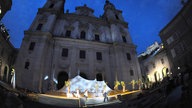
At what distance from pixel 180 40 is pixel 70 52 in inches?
849

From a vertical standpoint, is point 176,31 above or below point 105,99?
above

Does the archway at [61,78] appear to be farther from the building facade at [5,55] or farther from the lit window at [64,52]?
the building facade at [5,55]


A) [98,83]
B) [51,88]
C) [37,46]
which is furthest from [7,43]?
[98,83]

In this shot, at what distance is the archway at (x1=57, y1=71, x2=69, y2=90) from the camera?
2945 cm

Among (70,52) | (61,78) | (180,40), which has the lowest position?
(61,78)

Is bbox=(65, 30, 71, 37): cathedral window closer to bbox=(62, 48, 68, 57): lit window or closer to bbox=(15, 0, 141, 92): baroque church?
bbox=(15, 0, 141, 92): baroque church

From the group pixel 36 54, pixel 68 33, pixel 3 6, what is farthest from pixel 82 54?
pixel 3 6

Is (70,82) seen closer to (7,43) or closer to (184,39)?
(7,43)

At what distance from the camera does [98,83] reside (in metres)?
26.1

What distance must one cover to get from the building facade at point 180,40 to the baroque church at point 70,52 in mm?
7408

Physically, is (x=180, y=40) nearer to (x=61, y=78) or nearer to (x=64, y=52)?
(x=64, y=52)

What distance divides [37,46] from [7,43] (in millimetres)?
7903

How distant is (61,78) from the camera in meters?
30.1

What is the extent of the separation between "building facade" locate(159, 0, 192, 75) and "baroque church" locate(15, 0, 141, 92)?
741cm
